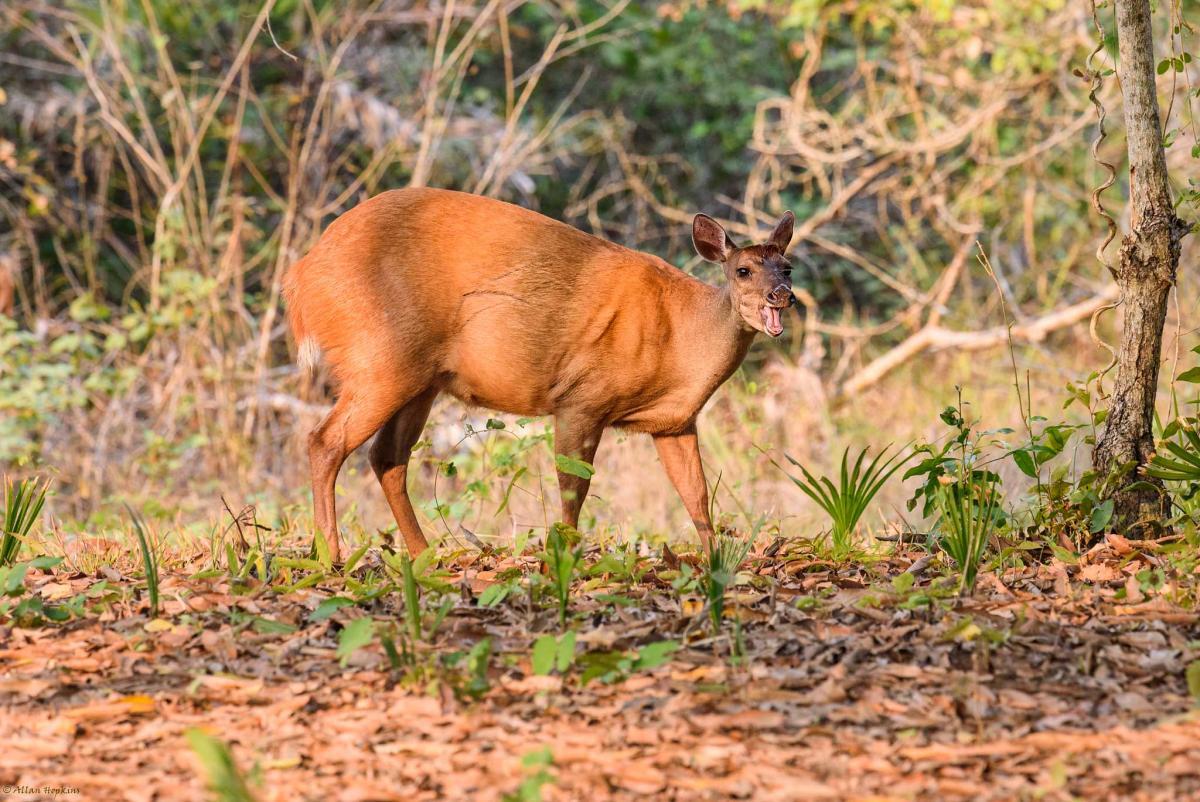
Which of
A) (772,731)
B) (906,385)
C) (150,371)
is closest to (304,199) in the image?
(150,371)

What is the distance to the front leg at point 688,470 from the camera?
627cm

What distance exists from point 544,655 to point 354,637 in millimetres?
534

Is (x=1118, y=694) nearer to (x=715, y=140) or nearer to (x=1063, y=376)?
(x=1063, y=376)

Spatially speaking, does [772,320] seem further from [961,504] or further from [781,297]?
[961,504]

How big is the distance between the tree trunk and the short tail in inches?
128

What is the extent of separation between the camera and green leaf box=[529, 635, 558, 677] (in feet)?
12.8

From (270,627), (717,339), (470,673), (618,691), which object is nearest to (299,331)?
(717,339)

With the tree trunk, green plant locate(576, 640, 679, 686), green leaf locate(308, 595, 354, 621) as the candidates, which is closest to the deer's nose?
the tree trunk

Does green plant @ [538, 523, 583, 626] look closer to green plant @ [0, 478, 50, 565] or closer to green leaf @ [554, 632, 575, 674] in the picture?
green leaf @ [554, 632, 575, 674]

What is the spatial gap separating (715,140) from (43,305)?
7.30 m

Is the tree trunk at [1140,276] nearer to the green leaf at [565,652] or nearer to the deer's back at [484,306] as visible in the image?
the deer's back at [484,306]

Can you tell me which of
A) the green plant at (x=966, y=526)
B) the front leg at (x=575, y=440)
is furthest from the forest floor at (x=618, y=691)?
the front leg at (x=575, y=440)

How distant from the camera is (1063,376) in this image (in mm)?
11219

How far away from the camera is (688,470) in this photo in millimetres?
6379
